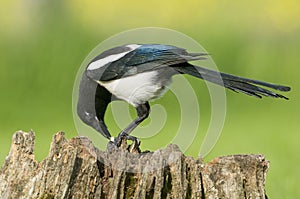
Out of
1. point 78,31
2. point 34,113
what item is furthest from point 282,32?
point 34,113

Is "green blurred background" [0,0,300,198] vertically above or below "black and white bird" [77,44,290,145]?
above

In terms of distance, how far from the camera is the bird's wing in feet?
13.9

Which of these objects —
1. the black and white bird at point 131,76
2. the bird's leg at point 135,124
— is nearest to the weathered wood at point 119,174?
the bird's leg at point 135,124

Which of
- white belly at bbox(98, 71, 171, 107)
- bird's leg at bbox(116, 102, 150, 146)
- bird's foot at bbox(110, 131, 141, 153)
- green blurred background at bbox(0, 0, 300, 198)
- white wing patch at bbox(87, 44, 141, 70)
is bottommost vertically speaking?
bird's foot at bbox(110, 131, 141, 153)

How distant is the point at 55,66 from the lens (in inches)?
356

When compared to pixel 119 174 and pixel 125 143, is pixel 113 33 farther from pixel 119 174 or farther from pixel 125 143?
pixel 119 174

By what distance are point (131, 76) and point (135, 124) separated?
27 centimetres

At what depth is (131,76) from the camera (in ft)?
14.1

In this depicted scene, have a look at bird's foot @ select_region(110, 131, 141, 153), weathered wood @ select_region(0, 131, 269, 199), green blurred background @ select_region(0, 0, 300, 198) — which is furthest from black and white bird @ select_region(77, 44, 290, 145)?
green blurred background @ select_region(0, 0, 300, 198)

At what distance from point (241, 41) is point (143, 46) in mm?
5070

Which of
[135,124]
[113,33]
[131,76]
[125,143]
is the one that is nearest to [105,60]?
[131,76]

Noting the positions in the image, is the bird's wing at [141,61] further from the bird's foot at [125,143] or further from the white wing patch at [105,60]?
the bird's foot at [125,143]

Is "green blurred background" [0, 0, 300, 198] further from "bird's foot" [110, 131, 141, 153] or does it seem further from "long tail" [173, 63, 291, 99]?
"bird's foot" [110, 131, 141, 153]

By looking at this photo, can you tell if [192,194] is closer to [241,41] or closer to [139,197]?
[139,197]
